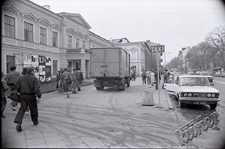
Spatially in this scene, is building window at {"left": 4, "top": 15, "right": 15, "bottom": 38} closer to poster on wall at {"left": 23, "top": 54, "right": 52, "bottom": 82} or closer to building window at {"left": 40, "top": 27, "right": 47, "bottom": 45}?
poster on wall at {"left": 23, "top": 54, "right": 52, "bottom": 82}

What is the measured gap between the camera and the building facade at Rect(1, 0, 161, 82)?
18656 millimetres

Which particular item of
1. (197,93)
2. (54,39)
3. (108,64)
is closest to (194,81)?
(197,93)

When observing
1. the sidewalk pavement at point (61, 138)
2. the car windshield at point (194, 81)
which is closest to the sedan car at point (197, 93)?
the car windshield at point (194, 81)

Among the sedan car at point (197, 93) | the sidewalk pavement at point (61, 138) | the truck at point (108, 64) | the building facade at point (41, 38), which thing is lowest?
the sidewalk pavement at point (61, 138)

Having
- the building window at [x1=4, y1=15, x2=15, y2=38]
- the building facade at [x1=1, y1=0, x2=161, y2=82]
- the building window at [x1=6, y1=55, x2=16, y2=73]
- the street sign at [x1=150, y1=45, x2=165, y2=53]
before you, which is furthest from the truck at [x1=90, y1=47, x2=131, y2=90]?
the building window at [x1=4, y1=15, x2=15, y2=38]

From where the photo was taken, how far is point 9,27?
1964 centimetres

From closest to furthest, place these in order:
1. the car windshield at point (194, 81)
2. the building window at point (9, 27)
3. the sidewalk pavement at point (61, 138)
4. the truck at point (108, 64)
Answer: the sidewalk pavement at point (61, 138) → the car windshield at point (194, 81) → the truck at point (108, 64) → the building window at point (9, 27)

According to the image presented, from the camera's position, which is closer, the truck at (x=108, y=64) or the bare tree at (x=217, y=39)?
the truck at (x=108, y=64)

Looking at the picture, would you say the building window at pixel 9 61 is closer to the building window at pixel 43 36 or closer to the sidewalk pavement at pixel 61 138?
the building window at pixel 43 36

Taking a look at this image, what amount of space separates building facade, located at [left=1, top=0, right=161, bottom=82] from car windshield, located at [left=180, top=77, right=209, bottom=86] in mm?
12542

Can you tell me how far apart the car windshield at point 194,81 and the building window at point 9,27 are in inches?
722

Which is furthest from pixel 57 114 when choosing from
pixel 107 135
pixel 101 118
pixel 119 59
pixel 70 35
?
pixel 70 35

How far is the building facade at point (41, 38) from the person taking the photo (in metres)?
18.7

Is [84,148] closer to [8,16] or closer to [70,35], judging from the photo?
[8,16]
